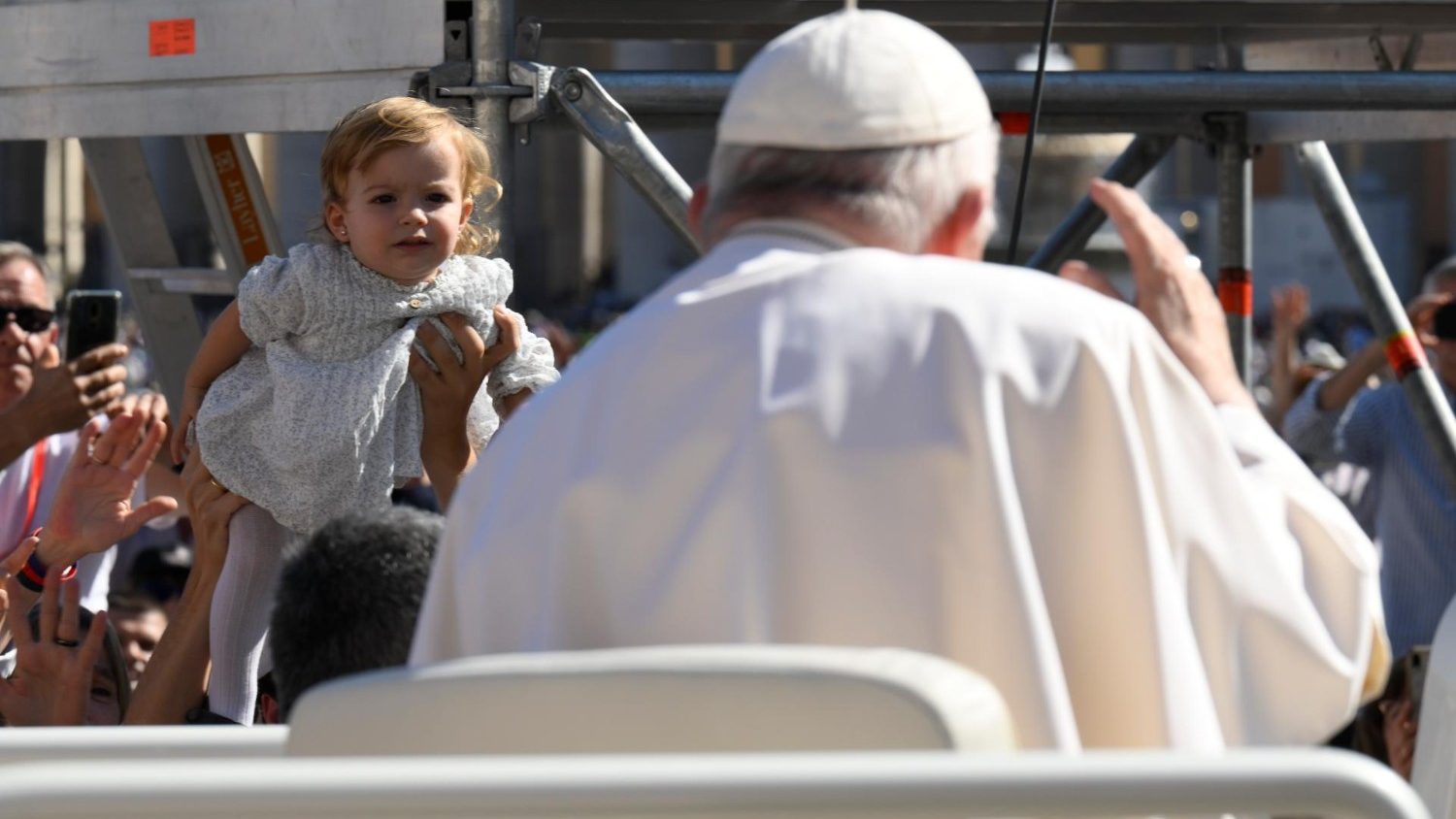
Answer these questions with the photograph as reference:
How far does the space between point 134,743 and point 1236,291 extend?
12.3ft

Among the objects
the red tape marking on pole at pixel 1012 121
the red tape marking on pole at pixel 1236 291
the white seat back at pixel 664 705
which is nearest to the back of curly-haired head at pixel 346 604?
the white seat back at pixel 664 705

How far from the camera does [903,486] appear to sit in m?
2.04

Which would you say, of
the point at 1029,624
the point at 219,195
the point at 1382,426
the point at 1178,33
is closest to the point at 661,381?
the point at 1029,624

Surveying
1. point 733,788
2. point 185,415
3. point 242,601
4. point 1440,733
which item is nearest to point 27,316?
point 185,415

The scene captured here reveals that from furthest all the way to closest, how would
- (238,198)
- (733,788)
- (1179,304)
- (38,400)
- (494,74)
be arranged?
1. (238,198)
2. (38,400)
3. (494,74)
4. (1179,304)
5. (733,788)

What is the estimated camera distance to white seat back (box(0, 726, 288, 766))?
235cm

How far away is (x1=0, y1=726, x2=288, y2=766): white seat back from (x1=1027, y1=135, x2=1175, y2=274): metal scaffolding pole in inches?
109

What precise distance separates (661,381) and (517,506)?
7.2 inches

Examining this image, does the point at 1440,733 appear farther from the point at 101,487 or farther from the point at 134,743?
the point at 101,487

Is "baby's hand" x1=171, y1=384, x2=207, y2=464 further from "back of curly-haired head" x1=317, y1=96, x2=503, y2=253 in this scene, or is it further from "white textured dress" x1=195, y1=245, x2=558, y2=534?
"back of curly-haired head" x1=317, y1=96, x2=503, y2=253

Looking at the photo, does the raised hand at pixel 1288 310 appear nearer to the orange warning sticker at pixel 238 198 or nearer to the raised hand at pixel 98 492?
the orange warning sticker at pixel 238 198

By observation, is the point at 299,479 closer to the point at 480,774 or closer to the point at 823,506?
the point at 823,506

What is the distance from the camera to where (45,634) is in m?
3.71

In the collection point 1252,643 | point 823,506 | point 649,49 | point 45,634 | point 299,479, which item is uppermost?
point 823,506
